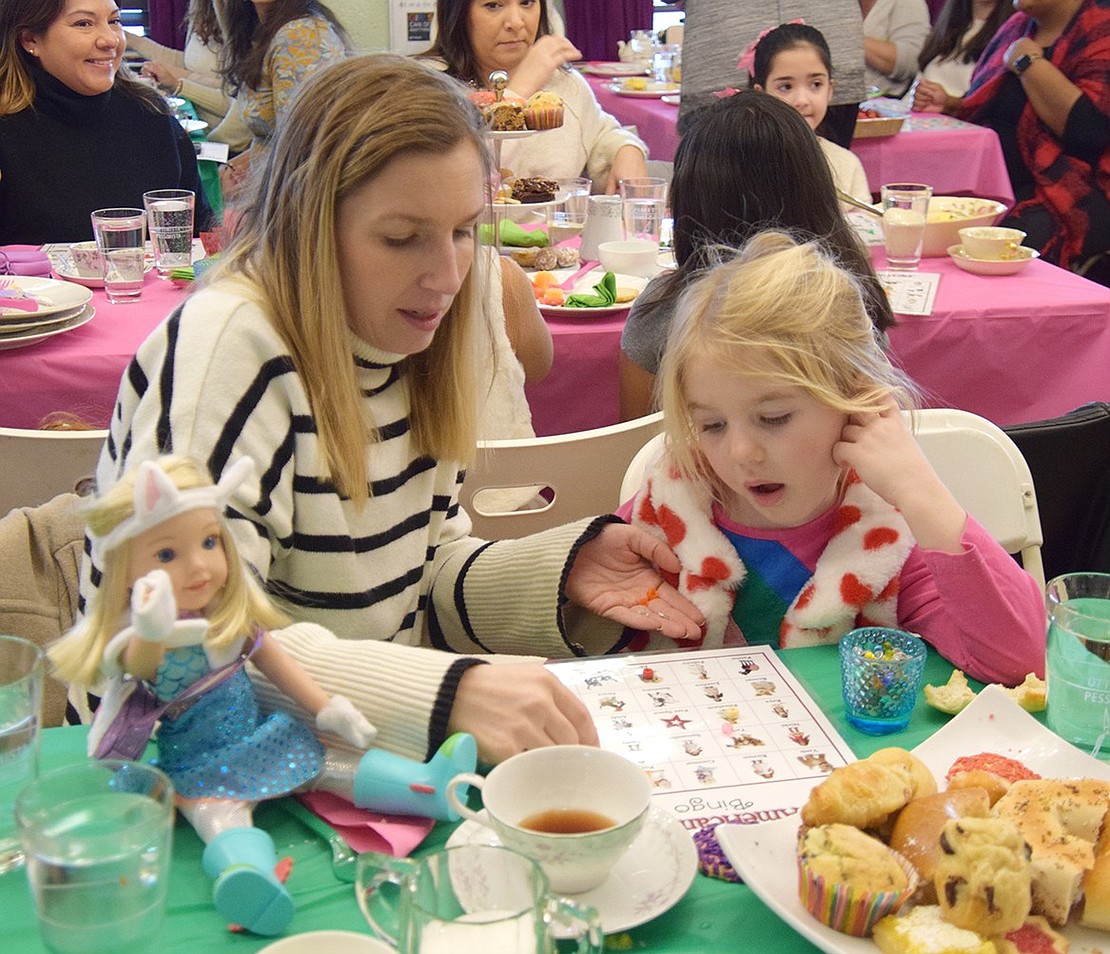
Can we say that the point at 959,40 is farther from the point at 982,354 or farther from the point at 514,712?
the point at 514,712

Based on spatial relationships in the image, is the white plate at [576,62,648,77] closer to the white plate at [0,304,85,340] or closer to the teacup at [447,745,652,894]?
the white plate at [0,304,85,340]

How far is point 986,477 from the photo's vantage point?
5.13ft

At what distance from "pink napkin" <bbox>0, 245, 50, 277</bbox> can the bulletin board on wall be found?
3383 millimetres

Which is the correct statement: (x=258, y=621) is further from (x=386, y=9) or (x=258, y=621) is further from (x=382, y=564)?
(x=386, y=9)

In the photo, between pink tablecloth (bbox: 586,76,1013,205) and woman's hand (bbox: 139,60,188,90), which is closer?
pink tablecloth (bbox: 586,76,1013,205)

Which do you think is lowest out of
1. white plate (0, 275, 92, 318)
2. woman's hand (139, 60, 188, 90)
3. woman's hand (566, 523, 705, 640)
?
woman's hand (566, 523, 705, 640)

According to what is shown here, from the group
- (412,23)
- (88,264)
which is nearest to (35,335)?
(88,264)

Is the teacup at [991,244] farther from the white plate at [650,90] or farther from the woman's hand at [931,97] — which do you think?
the white plate at [650,90]

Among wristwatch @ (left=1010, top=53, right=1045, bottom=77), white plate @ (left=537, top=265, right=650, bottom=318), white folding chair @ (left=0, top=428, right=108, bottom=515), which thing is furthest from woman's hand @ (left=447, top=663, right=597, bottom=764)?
wristwatch @ (left=1010, top=53, right=1045, bottom=77)

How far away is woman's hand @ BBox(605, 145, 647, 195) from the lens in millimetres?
3432

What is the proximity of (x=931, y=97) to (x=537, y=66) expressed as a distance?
1947mm

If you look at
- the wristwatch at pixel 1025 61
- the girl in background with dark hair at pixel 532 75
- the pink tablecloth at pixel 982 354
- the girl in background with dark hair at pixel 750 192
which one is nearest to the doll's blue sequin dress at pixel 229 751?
the girl in background with dark hair at pixel 750 192

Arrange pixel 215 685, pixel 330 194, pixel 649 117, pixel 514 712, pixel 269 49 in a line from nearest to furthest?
pixel 215 685
pixel 514 712
pixel 330 194
pixel 269 49
pixel 649 117

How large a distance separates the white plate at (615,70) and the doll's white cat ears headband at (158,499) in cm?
521
